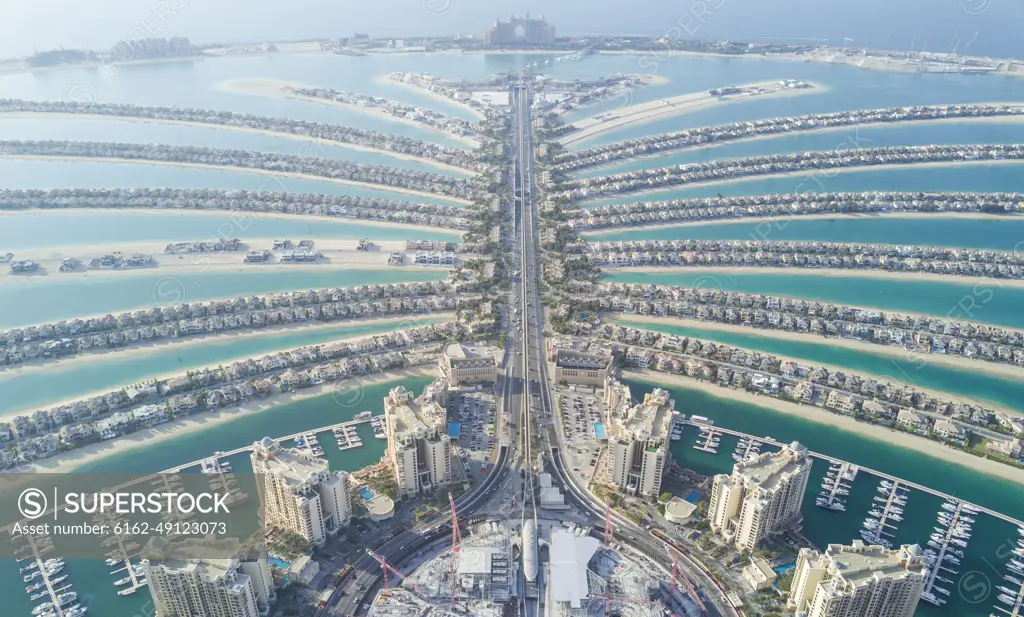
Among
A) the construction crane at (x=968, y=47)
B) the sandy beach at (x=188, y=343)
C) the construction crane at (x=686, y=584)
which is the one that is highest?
the construction crane at (x=968, y=47)

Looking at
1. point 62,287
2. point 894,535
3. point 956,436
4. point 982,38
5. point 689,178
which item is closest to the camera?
point 894,535

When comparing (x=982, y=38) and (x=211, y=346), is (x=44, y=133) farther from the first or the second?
(x=982, y=38)

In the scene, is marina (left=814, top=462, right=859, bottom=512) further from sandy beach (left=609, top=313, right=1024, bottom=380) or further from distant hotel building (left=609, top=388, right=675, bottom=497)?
sandy beach (left=609, top=313, right=1024, bottom=380)

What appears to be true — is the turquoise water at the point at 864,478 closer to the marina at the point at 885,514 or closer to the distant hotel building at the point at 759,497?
the marina at the point at 885,514

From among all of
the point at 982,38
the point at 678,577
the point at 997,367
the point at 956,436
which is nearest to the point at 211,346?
the point at 678,577

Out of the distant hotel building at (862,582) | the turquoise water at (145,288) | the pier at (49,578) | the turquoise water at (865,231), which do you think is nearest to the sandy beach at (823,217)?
the turquoise water at (865,231)

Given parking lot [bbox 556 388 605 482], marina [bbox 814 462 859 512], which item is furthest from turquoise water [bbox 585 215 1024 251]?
marina [bbox 814 462 859 512]

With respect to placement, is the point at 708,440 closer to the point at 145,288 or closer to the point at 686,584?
the point at 686,584
